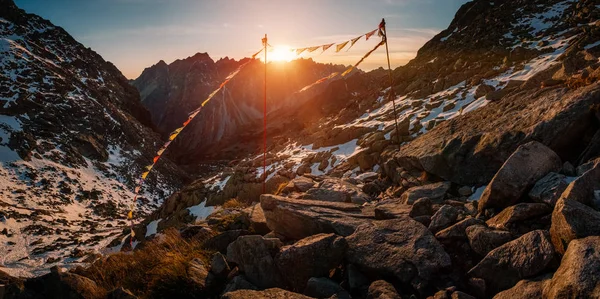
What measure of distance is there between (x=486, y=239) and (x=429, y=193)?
3.32 metres

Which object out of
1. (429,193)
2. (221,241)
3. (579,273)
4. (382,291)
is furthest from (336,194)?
(579,273)

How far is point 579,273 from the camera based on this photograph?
10.1ft

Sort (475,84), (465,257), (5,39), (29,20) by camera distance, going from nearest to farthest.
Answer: (465,257)
(475,84)
(5,39)
(29,20)

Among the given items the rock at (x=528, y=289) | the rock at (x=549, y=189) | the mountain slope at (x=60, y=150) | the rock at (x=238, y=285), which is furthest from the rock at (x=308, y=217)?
the mountain slope at (x=60, y=150)

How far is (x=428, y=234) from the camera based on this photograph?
493 cm

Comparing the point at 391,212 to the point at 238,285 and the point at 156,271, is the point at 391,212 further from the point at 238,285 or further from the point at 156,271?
the point at 156,271

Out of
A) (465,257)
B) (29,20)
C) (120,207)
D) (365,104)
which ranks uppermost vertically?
(29,20)

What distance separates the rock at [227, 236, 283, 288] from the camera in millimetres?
4965

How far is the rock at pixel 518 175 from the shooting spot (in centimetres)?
540

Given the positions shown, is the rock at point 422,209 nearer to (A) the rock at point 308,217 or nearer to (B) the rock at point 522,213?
(A) the rock at point 308,217

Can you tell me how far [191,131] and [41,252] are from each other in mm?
90404

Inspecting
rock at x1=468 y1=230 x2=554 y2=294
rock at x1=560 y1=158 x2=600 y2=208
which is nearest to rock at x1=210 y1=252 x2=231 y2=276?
rock at x1=468 y1=230 x2=554 y2=294

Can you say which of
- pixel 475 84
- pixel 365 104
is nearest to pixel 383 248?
pixel 475 84

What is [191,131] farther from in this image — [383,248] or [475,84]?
[383,248]
